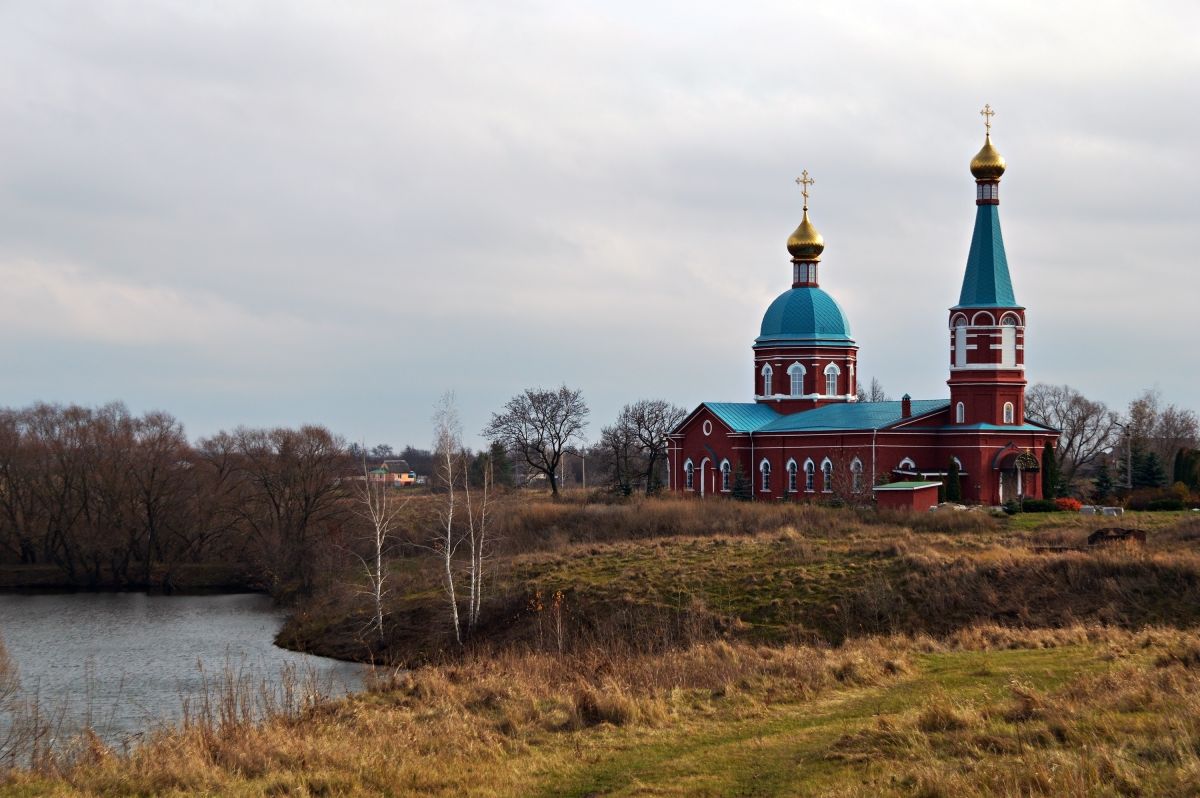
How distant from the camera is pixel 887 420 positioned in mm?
47969

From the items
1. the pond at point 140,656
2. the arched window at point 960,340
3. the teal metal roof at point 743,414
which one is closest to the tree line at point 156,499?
the pond at point 140,656

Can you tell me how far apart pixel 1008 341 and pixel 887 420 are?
5.69 m

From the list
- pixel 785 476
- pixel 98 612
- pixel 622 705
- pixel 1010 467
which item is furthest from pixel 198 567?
pixel 622 705

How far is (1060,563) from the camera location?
27016 millimetres

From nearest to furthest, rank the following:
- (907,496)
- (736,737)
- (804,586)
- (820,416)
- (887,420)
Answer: (736,737)
(804,586)
(907,496)
(887,420)
(820,416)

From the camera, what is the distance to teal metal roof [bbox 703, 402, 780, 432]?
51375 mm

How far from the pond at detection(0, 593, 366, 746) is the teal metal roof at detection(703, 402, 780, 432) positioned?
20699 mm

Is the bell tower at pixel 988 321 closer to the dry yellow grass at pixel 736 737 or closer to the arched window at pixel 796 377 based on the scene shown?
the arched window at pixel 796 377

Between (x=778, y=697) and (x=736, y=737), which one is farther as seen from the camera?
(x=778, y=697)

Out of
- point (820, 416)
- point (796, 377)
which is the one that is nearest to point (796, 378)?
point (796, 377)

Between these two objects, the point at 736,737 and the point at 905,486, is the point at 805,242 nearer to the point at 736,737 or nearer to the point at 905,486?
the point at 905,486

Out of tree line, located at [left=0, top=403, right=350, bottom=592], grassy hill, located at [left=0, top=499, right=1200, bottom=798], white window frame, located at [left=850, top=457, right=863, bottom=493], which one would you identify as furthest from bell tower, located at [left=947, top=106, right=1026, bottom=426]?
tree line, located at [left=0, top=403, right=350, bottom=592]

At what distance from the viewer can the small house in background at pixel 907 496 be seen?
135 feet

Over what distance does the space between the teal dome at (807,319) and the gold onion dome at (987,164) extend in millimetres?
10054
